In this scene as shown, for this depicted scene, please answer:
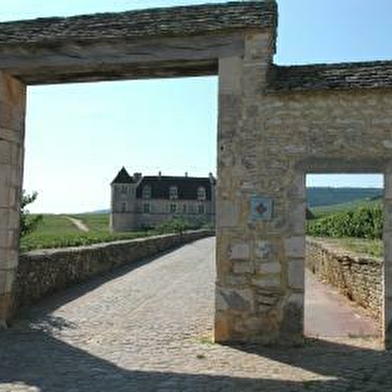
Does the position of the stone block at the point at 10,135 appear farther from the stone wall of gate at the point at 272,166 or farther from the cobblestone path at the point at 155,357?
the stone wall of gate at the point at 272,166

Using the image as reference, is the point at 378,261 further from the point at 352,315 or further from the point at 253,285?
the point at 253,285

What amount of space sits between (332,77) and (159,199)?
245 ft

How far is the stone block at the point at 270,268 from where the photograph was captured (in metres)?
9.23

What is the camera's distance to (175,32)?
31.4 ft

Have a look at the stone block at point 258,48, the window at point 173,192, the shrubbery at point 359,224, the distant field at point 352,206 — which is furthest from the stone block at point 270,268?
the window at point 173,192

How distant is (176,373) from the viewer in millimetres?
7430

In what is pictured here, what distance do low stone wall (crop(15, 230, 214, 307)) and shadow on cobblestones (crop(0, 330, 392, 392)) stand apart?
3.05 metres

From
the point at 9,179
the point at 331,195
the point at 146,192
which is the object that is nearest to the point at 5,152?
the point at 9,179

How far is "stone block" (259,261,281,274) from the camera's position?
30.3 ft

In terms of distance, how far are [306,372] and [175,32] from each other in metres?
5.05

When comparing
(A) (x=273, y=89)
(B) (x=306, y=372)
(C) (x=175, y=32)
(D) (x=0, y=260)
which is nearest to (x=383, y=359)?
(B) (x=306, y=372)

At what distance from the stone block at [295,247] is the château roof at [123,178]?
75.4 metres

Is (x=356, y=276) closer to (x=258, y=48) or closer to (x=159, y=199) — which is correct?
(x=258, y=48)

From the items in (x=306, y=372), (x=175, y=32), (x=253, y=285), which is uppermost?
(x=175, y=32)
